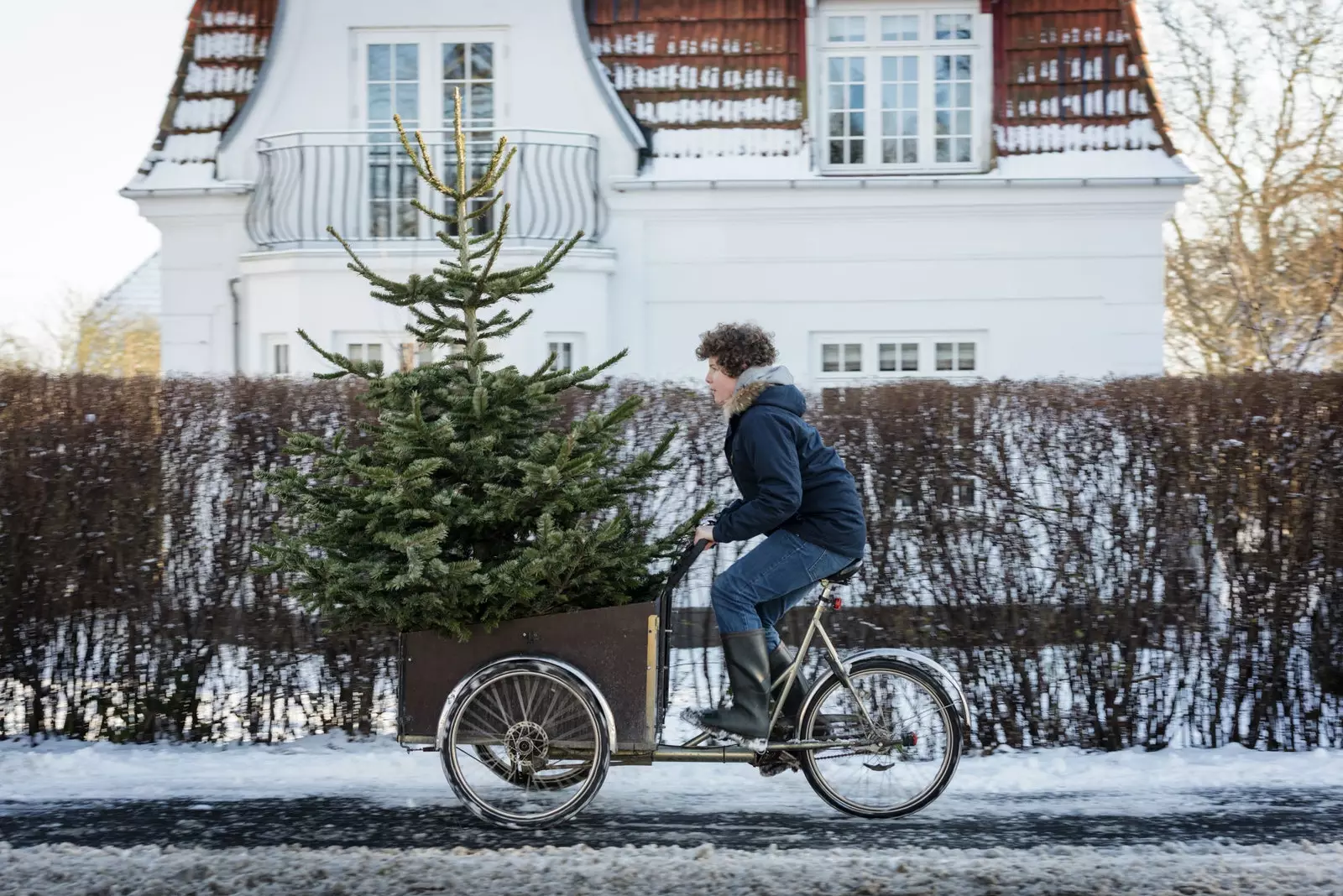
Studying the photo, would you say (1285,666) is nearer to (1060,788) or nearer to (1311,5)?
(1060,788)

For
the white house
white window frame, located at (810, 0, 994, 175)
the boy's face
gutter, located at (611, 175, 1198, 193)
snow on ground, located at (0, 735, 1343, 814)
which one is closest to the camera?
the boy's face

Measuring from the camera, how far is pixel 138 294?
123ft

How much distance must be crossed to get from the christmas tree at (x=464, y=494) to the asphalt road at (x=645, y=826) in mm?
857

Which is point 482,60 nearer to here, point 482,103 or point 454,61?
point 454,61

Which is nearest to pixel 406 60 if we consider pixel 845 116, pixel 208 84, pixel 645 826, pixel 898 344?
pixel 208 84

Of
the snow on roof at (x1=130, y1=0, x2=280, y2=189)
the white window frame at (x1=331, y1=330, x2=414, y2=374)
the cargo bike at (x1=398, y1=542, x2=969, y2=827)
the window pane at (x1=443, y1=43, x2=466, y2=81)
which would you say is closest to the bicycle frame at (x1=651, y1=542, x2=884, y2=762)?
the cargo bike at (x1=398, y1=542, x2=969, y2=827)

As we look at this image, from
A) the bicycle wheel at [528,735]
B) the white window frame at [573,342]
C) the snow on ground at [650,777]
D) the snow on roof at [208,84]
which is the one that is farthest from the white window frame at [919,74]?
the bicycle wheel at [528,735]

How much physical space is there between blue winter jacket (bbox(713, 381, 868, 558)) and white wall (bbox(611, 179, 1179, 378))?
28.5 ft

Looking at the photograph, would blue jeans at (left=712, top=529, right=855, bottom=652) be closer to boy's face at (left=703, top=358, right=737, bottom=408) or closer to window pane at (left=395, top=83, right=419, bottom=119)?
boy's face at (left=703, top=358, right=737, bottom=408)

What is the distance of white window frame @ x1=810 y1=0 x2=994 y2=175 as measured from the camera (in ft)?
48.6

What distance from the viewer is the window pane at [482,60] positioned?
1504 centimetres

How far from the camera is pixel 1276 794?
655 cm

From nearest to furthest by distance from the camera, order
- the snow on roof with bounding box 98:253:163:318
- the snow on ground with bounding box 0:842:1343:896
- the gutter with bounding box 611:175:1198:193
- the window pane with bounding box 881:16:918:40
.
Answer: the snow on ground with bounding box 0:842:1343:896, the gutter with bounding box 611:175:1198:193, the window pane with bounding box 881:16:918:40, the snow on roof with bounding box 98:253:163:318

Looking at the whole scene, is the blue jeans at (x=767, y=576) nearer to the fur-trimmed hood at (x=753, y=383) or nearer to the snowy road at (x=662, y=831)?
the fur-trimmed hood at (x=753, y=383)
